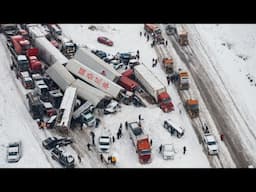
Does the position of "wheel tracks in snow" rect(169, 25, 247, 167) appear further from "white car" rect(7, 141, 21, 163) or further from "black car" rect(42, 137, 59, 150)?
"white car" rect(7, 141, 21, 163)

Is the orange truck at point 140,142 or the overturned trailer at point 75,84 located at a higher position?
the overturned trailer at point 75,84

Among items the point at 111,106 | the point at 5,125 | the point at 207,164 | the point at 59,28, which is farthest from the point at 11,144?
the point at 59,28

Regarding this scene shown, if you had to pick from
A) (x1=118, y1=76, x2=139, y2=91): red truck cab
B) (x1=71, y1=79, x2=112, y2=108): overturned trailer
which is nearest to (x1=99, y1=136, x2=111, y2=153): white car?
(x1=71, y1=79, x2=112, y2=108): overturned trailer

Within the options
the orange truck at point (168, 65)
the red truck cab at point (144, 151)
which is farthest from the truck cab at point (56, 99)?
the orange truck at point (168, 65)

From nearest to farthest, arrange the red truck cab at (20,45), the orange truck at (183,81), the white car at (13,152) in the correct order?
the white car at (13,152), the orange truck at (183,81), the red truck cab at (20,45)

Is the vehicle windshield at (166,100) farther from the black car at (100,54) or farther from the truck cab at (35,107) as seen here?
the truck cab at (35,107)

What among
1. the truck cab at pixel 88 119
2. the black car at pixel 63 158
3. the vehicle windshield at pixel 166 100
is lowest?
the black car at pixel 63 158
